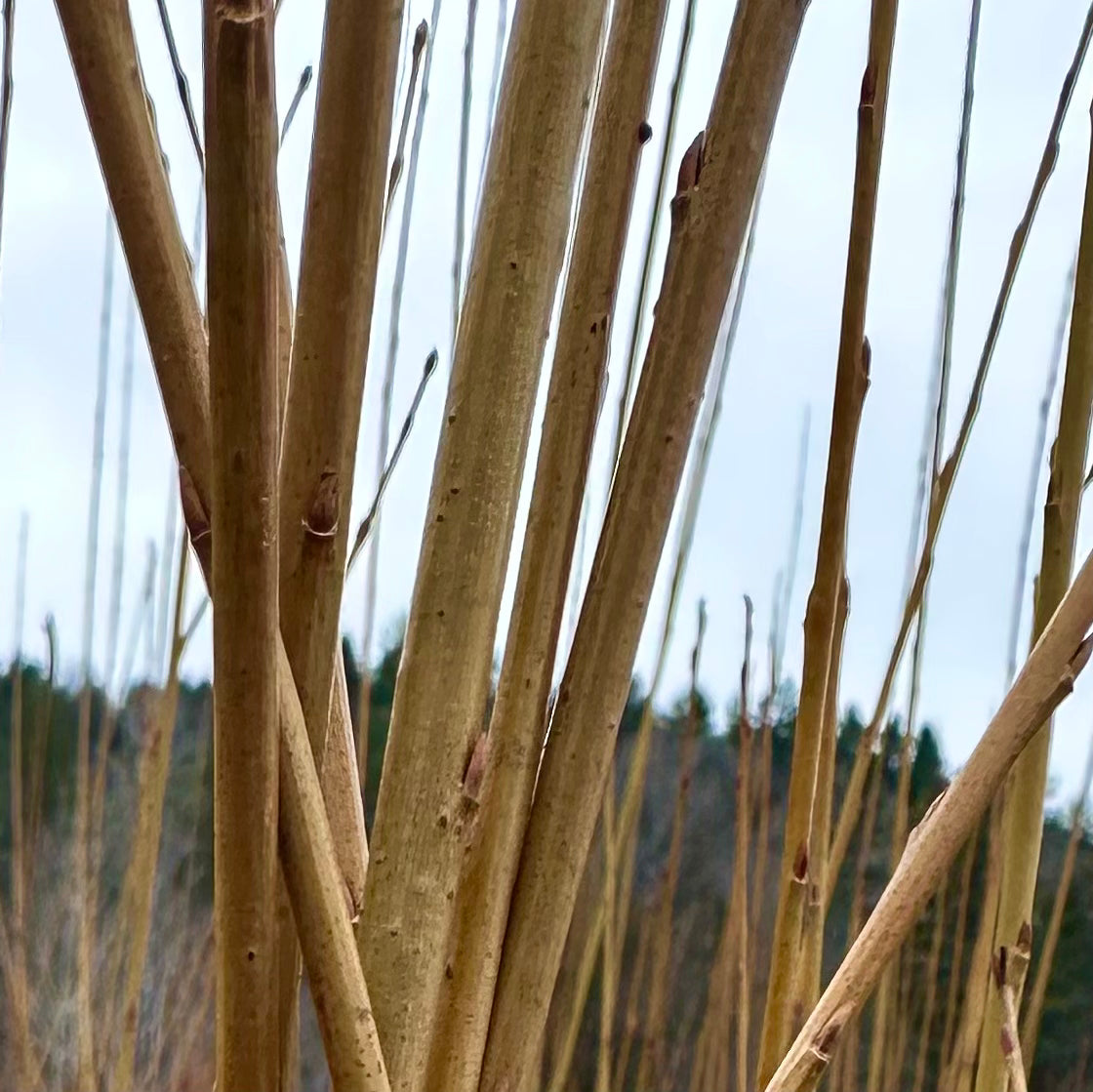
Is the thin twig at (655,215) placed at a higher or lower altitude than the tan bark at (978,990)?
higher

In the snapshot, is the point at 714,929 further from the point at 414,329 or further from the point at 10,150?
the point at 10,150

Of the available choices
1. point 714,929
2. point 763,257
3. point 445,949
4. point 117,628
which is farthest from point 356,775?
point 714,929

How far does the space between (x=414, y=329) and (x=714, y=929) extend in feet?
2.20

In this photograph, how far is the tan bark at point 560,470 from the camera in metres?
0.23

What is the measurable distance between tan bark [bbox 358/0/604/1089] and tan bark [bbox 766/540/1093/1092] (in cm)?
7

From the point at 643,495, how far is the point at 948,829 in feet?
0.27

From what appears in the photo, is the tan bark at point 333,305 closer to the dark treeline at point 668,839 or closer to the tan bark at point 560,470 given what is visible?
the tan bark at point 560,470

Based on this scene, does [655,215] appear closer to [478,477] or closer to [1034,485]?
[478,477]

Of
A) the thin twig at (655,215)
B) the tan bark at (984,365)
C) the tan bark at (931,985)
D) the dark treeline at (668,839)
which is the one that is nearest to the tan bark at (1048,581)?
the tan bark at (984,365)

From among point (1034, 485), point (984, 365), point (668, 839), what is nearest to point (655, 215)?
point (984, 365)

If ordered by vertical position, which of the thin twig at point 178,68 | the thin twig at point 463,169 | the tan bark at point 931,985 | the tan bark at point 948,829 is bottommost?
the tan bark at point 931,985

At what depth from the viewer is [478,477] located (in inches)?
9.2

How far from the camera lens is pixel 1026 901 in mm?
304

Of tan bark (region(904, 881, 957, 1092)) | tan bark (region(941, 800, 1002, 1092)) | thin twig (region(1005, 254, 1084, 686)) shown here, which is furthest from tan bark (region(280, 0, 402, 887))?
tan bark (region(904, 881, 957, 1092))
